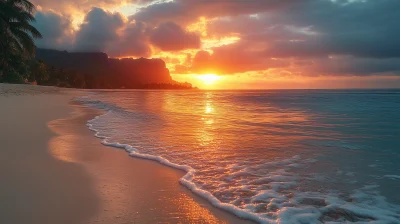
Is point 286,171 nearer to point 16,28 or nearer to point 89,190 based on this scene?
point 89,190

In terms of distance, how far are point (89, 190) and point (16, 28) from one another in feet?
95.7

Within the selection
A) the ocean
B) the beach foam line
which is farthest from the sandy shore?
the ocean

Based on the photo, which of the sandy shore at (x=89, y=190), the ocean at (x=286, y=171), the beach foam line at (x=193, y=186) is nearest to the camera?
the sandy shore at (x=89, y=190)

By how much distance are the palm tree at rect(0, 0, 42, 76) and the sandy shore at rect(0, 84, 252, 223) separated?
2451cm

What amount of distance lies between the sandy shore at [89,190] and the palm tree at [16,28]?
2451cm

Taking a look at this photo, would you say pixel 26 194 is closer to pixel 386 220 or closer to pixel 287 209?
pixel 287 209

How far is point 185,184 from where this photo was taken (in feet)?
14.4

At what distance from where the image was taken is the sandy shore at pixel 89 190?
3.19 meters

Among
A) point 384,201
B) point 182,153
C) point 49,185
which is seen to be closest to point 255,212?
point 384,201

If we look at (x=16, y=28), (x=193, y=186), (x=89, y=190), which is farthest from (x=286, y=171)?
(x=16, y=28)

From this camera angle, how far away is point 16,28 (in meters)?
27.2

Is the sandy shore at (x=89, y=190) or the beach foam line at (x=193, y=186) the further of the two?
the beach foam line at (x=193, y=186)

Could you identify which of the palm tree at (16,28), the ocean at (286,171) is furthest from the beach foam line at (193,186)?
the palm tree at (16,28)

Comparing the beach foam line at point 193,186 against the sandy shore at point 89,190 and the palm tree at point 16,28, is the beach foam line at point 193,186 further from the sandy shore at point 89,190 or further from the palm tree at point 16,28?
the palm tree at point 16,28
